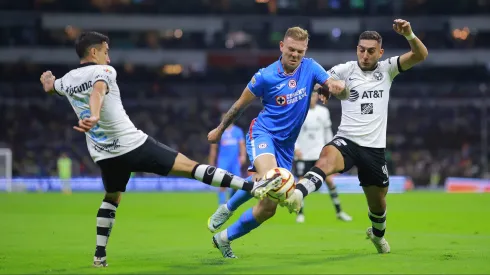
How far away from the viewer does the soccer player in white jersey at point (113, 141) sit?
8.21 meters

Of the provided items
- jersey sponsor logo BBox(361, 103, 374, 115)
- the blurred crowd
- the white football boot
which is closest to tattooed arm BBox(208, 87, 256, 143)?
jersey sponsor logo BBox(361, 103, 374, 115)

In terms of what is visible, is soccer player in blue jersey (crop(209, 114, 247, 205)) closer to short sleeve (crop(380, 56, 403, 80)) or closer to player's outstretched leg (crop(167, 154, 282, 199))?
short sleeve (crop(380, 56, 403, 80))

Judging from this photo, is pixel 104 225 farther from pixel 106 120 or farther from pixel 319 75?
pixel 319 75

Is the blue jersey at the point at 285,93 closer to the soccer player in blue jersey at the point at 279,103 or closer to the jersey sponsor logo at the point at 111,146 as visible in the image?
the soccer player in blue jersey at the point at 279,103

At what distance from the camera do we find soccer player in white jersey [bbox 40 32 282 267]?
8.21 metres

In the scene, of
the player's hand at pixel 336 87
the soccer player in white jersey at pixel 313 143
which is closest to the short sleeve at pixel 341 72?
the player's hand at pixel 336 87

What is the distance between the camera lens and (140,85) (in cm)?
5112

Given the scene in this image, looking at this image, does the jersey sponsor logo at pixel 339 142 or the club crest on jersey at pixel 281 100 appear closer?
the club crest on jersey at pixel 281 100

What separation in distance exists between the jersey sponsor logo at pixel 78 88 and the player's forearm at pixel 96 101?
247 millimetres

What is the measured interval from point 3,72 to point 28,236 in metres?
40.1

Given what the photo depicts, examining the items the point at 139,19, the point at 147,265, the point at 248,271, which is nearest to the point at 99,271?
the point at 147,265

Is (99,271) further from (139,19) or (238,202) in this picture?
(139,19)

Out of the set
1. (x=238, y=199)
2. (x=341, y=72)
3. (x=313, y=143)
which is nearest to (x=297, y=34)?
(x=341, y=72)

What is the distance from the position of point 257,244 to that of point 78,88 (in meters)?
4.38
